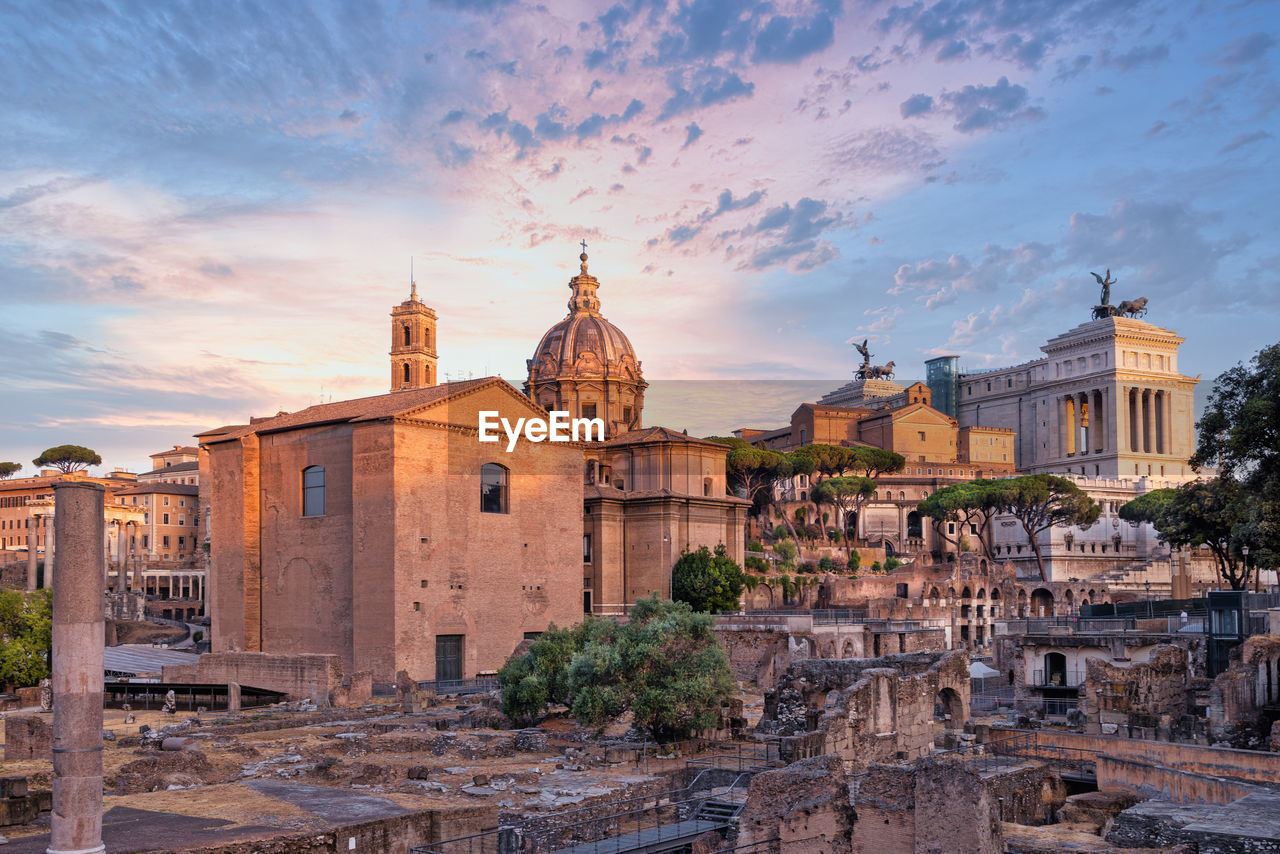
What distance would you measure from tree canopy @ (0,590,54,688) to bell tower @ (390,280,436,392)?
55640 millimetres

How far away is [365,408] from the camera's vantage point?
51.8 meters

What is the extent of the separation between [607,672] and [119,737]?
497 inches

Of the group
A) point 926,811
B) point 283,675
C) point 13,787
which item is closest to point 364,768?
point 13,787

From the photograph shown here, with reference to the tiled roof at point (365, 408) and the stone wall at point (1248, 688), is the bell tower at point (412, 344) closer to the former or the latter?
the tiled roof at point (365, 408)

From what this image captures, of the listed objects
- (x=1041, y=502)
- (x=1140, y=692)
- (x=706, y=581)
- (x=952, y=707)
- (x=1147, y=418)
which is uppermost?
(x=1147, y=418)

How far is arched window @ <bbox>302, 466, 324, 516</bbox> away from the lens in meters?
51.6

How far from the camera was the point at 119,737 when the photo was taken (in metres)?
30.5

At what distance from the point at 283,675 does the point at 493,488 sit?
549 inches

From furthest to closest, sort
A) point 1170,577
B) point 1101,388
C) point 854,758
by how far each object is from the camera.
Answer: point 1101,388 < point 1170,577 < point 854,758

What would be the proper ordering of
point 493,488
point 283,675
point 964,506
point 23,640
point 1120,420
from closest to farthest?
point 283,675, point 23,640, point 493,488, point 964,506, point 1120,420

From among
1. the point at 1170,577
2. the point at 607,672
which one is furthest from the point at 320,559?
the point at 1170,577

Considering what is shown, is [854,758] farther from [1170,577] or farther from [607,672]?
[1170,577]

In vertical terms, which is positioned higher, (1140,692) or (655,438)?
(655,438)

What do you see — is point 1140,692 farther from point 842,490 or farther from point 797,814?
point 842,490
